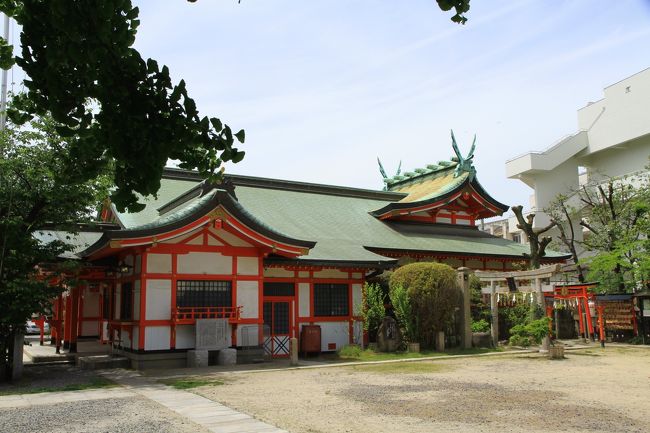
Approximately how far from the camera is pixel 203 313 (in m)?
17.8

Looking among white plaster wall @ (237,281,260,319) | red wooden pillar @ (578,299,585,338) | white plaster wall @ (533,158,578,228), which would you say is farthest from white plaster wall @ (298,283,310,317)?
white plaster wall @ (533,158,578,228)

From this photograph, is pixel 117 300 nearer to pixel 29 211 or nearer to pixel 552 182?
pixel 29 211

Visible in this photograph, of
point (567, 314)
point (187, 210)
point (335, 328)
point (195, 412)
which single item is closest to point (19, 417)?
point (195, 412)

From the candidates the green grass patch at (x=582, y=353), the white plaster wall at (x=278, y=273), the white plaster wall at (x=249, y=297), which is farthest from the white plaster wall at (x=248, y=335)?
the green grass patch at (x=582, y=353)

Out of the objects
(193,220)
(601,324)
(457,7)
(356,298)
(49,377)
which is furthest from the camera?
(601,324)

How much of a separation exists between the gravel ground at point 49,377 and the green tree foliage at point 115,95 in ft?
33.2

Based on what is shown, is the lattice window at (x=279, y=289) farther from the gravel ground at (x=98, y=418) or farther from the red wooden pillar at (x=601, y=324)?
the red wooden pillar at (x=601, y=324)

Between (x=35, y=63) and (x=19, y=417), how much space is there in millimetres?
7240

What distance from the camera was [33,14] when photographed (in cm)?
511

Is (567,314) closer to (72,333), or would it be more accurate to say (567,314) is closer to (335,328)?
(335,328)

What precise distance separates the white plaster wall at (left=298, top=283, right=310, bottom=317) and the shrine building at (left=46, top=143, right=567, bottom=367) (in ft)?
0.12

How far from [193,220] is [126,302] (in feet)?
13.2

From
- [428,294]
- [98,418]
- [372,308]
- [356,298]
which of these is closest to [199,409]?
[98,418]

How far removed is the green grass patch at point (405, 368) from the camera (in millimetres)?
15742
